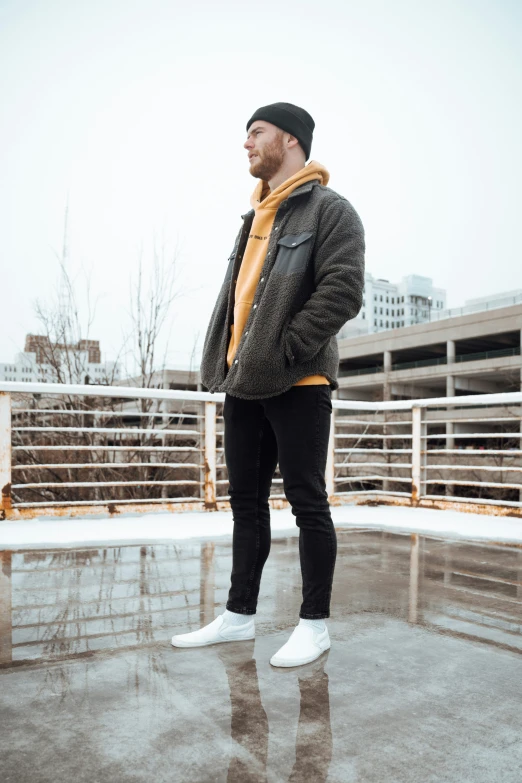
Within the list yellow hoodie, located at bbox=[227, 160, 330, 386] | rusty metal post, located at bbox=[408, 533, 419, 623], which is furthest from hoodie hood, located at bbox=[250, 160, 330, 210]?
rusty metal post, located at bbox=[408, 533, 419, 623]

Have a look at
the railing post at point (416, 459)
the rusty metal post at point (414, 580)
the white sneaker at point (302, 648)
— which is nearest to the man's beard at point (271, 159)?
the white sneaker at point (302, 648)

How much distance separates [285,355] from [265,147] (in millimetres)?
767

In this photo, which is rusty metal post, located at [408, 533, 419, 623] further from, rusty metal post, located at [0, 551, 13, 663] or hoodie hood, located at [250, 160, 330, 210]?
hoodie hood, located at [250, 160, 330, 210]

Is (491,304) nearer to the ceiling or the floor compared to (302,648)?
nearer to the ceiling

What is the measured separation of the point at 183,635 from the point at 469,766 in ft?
3.28

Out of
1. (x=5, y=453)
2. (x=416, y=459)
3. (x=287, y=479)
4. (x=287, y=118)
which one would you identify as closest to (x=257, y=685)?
(x=287, y=479)

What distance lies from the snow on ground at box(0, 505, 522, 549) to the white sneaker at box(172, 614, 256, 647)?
183cm

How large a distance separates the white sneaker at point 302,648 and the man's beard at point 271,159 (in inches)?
59.7

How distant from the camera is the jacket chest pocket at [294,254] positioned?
1962 millimetres

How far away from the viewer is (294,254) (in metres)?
1.98

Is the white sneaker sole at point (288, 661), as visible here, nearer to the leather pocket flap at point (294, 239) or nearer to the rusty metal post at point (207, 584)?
the rusty metal post at point (207, 584)

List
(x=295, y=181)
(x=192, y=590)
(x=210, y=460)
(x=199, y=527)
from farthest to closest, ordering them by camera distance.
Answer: (x=210, y=460) < (x=199, y=527) < (x=192, y=590) < (x=295, y=181)

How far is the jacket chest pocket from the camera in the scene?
196 cm

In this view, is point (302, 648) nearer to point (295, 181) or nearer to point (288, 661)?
point (288, 661)
